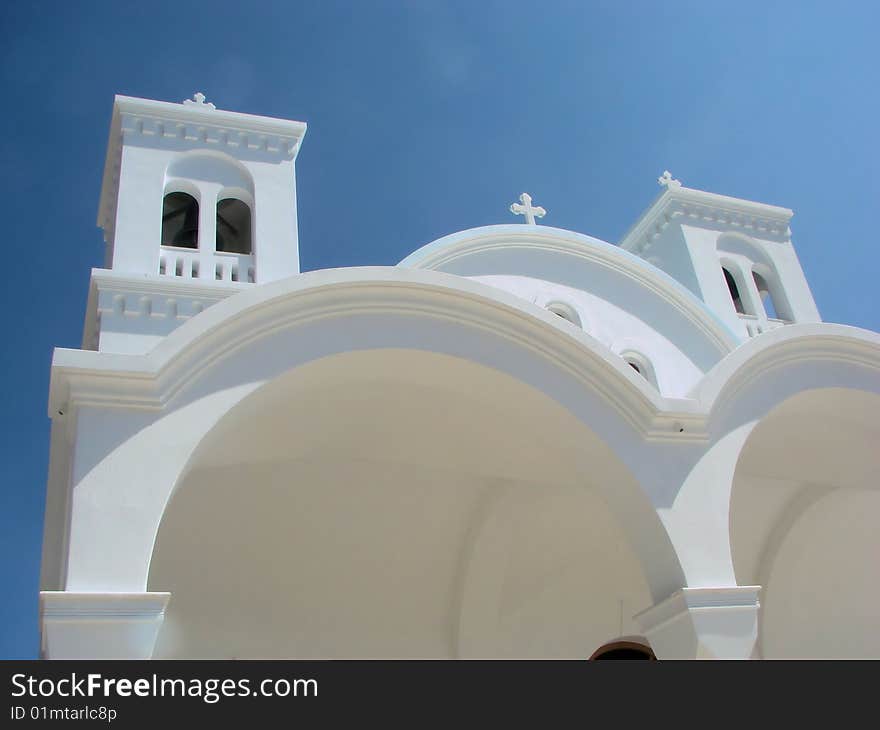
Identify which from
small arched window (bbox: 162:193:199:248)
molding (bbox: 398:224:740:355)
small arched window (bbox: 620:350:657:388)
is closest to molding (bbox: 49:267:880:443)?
small arched window (bbox: 620:350:657:388)

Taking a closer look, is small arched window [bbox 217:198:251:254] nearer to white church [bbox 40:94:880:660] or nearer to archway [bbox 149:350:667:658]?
white church [bbox 40:94:880:660]

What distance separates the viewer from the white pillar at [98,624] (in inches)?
184

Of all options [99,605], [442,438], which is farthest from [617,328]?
[99,605]

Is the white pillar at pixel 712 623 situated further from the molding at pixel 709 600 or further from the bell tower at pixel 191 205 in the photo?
the bell tower at pixel 191 205

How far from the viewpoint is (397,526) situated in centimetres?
928

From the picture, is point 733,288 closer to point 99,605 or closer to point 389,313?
point 389,313

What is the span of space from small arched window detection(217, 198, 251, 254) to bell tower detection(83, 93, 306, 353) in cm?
1

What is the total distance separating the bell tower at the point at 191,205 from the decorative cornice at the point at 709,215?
5178 millimetres

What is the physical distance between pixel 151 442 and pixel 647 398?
10.9 feet

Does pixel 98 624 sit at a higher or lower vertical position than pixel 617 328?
lower

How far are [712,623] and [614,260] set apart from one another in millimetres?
5438

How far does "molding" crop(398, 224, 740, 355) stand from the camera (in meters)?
10.2

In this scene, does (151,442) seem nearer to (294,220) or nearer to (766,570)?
(294,220)
